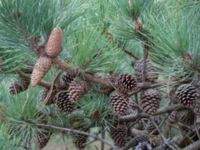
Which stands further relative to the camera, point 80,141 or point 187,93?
point 80,141

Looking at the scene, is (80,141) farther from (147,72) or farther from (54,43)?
(54,43)

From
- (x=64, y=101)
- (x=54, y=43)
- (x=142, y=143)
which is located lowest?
(x=142, y=143)

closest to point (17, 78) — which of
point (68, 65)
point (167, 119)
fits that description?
point (68, 65)

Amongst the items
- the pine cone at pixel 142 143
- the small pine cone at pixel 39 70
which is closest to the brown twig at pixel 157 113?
the pine cone at pixel 142 143

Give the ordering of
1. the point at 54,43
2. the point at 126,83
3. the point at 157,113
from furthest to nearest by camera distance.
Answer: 1. the point at 157,113
2. the point at 126,83
3. the point at 54,43

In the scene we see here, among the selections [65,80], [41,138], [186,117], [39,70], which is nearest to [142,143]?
[186,117]

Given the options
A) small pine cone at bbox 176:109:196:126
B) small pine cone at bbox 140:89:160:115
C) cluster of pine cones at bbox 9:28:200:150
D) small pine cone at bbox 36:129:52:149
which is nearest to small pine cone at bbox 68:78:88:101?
cluster of pine cones at bbox 9:28:200:150

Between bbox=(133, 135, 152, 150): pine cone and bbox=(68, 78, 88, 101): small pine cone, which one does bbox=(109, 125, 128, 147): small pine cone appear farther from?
bbox=(68, 78, 88, 101): small pine cone

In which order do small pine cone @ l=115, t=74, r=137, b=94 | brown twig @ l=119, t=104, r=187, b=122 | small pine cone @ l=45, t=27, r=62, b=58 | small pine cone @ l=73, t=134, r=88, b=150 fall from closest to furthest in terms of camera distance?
small pine cone @ l=45, t=27, r=62, b=58, small pine cone @ l=115, t=74, r=137, b=94, brown twig @ l=119, t=104, r=187, b=122, small pine cone @ l=73, t=134, r=88, b=150
